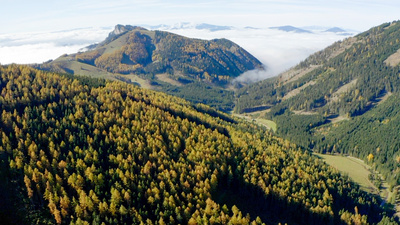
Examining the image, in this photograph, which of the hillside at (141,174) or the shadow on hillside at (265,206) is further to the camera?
the shadow on hillside at (265,206)

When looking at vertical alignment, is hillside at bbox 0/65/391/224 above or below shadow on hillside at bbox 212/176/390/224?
above

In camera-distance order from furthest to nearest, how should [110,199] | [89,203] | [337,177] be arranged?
1. [337,177]
2. [110,199]
3. [89,203]

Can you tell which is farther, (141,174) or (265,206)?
(265,206)

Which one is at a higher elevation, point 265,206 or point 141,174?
point 141,174

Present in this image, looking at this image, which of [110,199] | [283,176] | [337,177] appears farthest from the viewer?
[337,177]

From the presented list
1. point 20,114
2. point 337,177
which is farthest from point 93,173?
point 337,177

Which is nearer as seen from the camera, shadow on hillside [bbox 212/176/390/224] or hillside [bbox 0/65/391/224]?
hillside [bbox 0/65/391/224]

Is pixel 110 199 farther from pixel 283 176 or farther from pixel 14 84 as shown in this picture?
pixel 14 84

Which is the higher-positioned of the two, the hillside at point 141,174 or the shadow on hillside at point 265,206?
the hillside at point 141,174
